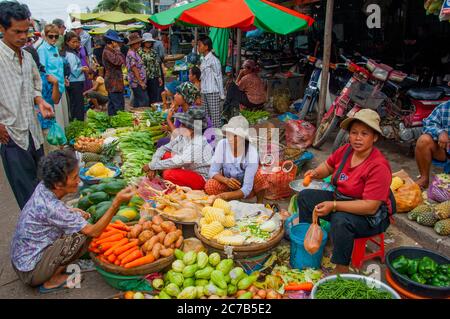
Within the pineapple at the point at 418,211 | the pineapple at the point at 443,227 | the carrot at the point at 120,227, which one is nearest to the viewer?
the carrot at the point at 120,227

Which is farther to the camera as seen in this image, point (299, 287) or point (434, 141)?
point (434, 141)

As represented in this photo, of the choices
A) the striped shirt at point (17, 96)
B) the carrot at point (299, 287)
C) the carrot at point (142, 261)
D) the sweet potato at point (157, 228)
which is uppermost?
the striped shirt at point (17, 96)

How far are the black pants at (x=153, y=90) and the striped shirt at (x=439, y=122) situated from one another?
19.6 feet

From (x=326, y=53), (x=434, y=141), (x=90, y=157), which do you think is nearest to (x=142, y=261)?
(x=90, y=157)

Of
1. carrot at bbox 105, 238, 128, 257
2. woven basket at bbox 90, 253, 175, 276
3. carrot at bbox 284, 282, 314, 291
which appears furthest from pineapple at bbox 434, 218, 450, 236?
carrot at bbox 105, 238, 128, 257

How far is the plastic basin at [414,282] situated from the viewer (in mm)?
2502

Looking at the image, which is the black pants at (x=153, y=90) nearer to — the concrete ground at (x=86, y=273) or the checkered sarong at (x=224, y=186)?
the concrete ground at (x=86, y=273)

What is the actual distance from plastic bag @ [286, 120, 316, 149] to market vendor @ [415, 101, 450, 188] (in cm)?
211

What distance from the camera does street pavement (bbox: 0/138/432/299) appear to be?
2941 mm

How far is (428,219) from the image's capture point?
356 cm

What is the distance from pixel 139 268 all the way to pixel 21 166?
62.9 inches

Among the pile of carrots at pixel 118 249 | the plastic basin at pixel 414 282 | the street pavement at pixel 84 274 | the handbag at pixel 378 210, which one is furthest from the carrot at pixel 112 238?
the plastic basin at pixel 414 282

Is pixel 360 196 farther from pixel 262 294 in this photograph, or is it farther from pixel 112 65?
pixel 112 65

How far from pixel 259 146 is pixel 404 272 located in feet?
9.35
